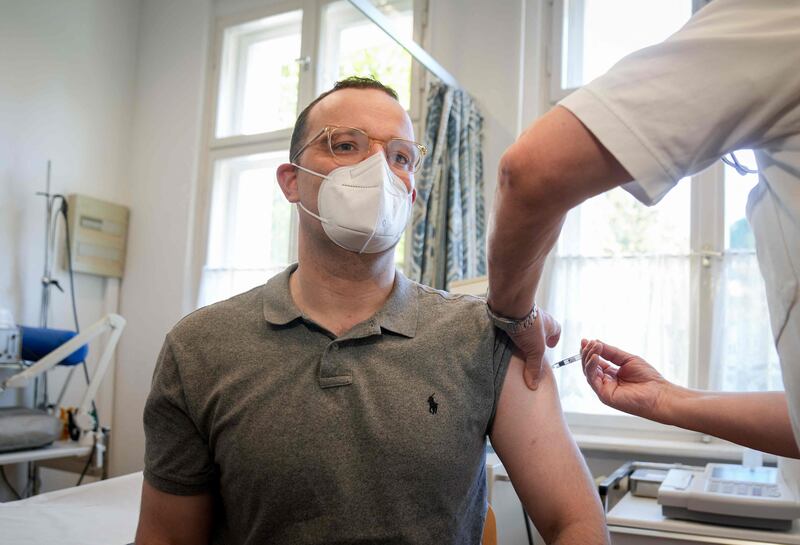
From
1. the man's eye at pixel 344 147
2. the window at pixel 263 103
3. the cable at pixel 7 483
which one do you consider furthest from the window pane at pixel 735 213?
the cable at pixel 7 483

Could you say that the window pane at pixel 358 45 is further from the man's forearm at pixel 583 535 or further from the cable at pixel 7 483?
the man's forearm at pixel 583 535

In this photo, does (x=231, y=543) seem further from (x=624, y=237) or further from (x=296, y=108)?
(x=296, y=108)

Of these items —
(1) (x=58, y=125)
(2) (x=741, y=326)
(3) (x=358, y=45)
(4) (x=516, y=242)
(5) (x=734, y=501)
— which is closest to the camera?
(4) (x=516, y=242)

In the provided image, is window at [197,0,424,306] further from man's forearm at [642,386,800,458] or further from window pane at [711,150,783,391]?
man's forearm at [642,386,800,458]

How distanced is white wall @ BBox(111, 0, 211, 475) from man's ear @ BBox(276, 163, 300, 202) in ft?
10.4

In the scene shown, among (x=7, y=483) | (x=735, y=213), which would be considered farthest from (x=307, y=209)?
(x=7, y=483)

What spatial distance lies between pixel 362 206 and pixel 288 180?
246 millimetres

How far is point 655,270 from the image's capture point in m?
3.15

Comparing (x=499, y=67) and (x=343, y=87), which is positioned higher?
(x=499, y=67)

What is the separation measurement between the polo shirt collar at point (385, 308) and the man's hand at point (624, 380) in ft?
1.10

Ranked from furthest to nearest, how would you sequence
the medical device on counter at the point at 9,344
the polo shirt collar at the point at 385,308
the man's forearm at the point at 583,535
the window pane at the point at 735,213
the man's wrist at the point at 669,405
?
the window pane at the point at 735,213 < the medical device on counter at the point at 9,344 < the polo shirt collar at the point at 385,308 < the man's forearm at the point at 583,535 < the man's wrist at the point at 669,405

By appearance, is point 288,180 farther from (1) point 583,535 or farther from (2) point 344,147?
(1) point 583,535

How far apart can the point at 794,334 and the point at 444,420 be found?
660 mm

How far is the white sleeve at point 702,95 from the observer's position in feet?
1.80
